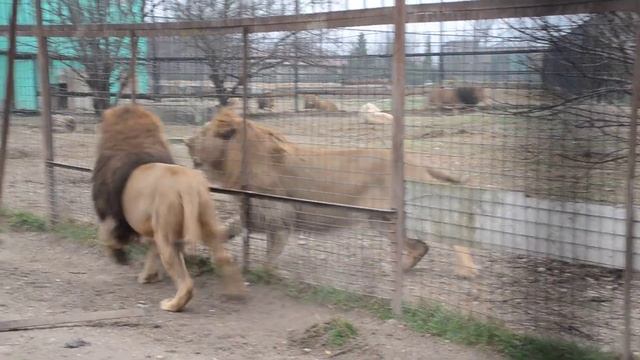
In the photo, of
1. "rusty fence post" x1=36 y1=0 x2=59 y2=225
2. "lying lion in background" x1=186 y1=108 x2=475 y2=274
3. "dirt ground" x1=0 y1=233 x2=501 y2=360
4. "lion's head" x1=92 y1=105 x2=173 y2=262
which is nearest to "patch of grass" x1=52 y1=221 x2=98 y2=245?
"rusty fence post" x1=36 y1=0 x2=59 y2=225

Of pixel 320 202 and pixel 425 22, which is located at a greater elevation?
pixel 425 22

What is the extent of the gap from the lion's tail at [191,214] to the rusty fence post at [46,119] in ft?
11.5

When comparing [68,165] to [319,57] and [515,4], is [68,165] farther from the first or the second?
[515,4]

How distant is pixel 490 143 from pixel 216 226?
2.28 metres

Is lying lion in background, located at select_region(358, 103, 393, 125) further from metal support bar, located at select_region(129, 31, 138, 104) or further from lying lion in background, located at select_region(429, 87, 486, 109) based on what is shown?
metal support bar, located at select_region(129, 31, 138, 104)

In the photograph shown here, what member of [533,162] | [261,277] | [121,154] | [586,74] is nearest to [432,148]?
[533,162]

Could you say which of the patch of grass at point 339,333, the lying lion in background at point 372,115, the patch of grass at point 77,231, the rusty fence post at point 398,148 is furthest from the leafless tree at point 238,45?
the patch of grass at point 77,231

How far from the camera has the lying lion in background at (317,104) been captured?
627cm

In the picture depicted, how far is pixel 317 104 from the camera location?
6.36m

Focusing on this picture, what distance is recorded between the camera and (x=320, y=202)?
634 centimetres

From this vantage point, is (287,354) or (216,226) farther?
(216,226)

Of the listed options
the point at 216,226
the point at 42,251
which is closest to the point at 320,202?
the point at 216,226

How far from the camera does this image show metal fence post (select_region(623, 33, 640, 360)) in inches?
177

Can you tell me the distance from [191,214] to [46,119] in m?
3.66
